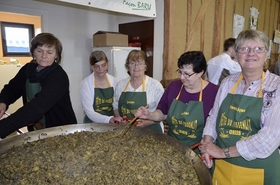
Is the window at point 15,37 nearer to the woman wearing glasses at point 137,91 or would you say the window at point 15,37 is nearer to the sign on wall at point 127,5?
the sign on wall at point 127,5

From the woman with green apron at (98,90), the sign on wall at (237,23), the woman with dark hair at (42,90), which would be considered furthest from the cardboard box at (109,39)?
the sign on wall at (237,23)

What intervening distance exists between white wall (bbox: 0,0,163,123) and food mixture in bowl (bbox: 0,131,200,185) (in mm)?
2289

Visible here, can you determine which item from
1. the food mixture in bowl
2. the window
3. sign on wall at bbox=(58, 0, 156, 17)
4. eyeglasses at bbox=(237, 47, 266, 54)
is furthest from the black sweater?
the window

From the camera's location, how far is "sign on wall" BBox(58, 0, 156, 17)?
2.31 metres

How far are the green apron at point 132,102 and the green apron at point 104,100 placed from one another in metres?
0.20

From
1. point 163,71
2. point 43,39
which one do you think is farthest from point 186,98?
point 163,71

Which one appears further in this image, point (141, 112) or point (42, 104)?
point (141, 112)

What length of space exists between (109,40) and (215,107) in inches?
86.7

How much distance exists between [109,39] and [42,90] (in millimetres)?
2054

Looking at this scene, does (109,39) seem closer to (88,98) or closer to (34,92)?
(88,98)

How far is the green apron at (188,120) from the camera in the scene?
1344mm

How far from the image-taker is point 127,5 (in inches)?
102

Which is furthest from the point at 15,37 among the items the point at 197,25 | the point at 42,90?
the point at 42,90

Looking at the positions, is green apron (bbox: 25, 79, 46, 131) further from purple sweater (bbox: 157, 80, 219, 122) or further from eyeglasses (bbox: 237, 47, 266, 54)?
eyeglasses (bbox: 237, 47, 266, 54)
